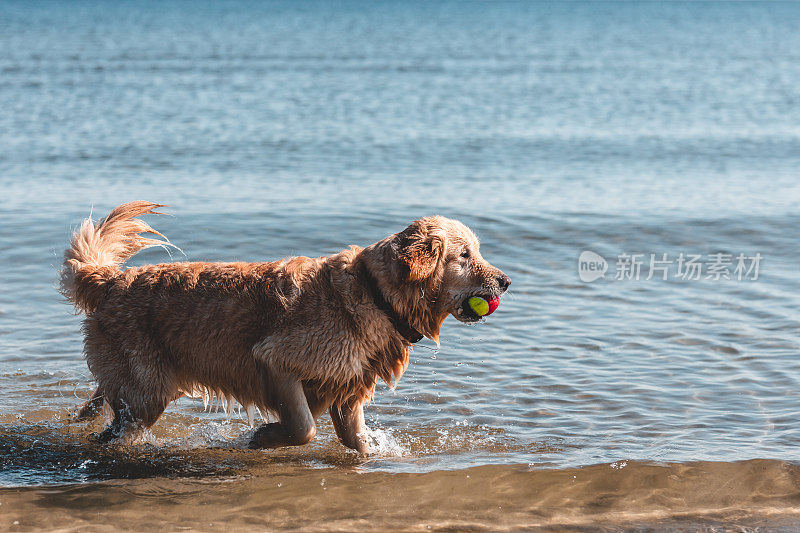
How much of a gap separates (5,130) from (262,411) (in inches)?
656

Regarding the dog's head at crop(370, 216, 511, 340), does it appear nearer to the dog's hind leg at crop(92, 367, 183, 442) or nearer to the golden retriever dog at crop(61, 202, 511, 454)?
the golden retriever dog at crop(61, 202, 511, 454)

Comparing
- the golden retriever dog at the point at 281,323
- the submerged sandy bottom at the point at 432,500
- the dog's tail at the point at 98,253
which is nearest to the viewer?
the submerged sandy bottom at the point at 432,500

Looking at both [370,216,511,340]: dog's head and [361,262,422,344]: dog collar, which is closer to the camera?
[370,216,511,340]: dog's head

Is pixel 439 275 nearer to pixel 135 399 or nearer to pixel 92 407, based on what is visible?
pixel 135 399

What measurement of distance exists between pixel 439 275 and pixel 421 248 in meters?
0.29

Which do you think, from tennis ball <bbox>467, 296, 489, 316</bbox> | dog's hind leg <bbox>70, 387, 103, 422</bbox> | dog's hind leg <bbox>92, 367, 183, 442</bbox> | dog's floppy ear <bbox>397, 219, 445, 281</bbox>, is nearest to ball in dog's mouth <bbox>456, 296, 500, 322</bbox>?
tennis ball <bbox>467, 296, 489, 316</bbox>

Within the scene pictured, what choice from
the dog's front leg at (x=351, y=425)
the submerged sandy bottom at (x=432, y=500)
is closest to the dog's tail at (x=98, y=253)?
the submerged sandy bottom at (x=432, y=500)

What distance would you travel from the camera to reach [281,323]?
6027 millimetres

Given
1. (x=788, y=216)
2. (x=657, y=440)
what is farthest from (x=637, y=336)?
(x=788, y=216)

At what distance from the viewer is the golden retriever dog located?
5.99 m

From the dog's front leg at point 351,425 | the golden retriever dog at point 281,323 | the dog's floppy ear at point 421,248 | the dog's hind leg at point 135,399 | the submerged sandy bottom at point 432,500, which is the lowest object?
the submerged sandy bottom at point 432,500

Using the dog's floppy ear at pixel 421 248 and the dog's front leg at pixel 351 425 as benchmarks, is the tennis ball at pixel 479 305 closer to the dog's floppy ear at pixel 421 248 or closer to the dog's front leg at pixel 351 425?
the dog's floppy ear at pixel 421 248

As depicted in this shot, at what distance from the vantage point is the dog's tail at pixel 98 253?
6414mm

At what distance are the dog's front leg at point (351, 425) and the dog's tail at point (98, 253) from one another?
1821mm
